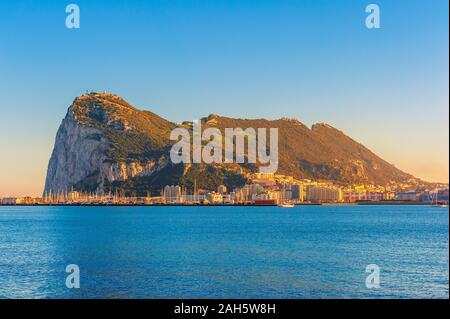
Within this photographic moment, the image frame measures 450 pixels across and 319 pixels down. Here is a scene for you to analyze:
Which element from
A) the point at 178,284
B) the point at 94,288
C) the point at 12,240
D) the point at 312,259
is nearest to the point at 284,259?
the point at 312,259

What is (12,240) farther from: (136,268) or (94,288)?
(94,288)

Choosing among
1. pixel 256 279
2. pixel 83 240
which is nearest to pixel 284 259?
pixel 256 279

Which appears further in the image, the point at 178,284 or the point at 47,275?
the point at 47,275

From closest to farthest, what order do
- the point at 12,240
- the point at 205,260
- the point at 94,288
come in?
the point at 94,288 < the point at 205,260 < the point at 12,240

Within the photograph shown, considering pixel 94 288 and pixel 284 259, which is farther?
pixel 284 259
